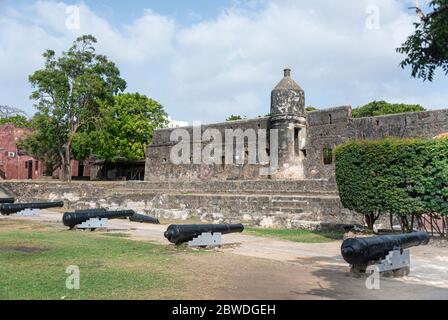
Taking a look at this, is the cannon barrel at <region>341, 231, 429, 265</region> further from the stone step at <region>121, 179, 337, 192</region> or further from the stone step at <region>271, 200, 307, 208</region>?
the stone step at <region>121, 179, 337, 192</region>

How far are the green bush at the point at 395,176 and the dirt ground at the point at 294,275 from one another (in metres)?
1.32

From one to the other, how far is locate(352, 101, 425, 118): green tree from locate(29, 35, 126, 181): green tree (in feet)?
74.3

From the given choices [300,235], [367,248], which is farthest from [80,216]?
[367,248]

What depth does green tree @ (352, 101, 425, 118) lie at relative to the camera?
41.1m

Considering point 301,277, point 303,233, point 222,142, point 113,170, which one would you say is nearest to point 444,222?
Result: point 303,233

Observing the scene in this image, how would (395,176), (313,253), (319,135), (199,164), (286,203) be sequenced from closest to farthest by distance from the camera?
(313,253), (395,176), (286,203), (319,135), (199,164)

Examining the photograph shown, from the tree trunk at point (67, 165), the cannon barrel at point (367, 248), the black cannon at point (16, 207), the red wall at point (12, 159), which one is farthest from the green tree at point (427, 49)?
the red wall at point (12, 159)

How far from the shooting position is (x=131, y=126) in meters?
39.8

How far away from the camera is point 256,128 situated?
28.3m

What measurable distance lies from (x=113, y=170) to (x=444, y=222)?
3644 centimetres

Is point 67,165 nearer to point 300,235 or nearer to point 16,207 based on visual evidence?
point 16,207

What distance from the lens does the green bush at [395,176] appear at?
38.4 feet

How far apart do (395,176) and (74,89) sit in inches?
1004

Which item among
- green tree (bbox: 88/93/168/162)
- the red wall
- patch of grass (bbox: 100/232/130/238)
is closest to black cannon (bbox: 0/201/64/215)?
patch of grass (bbox: 100/232/130/238)
